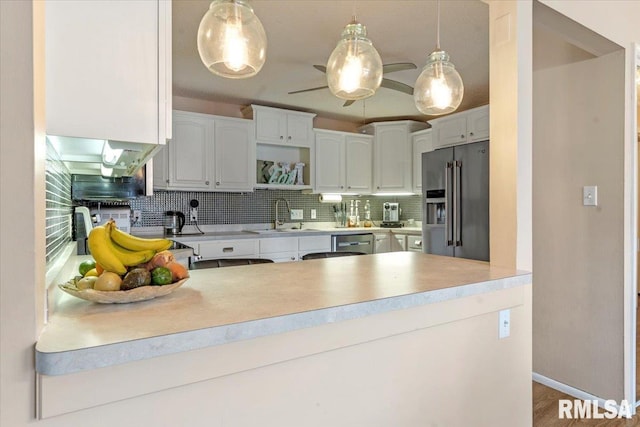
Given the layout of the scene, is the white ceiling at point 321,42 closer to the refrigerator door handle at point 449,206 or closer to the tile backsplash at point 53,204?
the refrigerator door handle at point 449,206

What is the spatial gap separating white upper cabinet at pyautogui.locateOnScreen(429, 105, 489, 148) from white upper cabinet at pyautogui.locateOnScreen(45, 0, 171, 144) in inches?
131

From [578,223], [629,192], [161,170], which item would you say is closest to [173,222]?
[161,170]

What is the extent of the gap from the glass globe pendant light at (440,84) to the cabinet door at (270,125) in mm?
2862

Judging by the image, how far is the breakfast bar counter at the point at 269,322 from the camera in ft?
2.36

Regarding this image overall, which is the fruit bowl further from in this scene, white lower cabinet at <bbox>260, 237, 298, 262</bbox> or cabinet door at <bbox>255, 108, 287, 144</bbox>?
cabinet door at <bbox>255, 108, 287, 144</bbox>

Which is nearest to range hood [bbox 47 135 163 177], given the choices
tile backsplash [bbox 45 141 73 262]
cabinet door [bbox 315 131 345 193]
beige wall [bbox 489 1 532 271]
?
tile backsplash [bbox 45 141 73 262]

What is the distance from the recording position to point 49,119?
0.94 m

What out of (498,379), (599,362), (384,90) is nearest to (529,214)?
(498,379)

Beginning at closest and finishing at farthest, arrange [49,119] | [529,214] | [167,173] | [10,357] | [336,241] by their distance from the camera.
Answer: [10,357]
[49,119]
[529,214]
[167,173]
[336,241]

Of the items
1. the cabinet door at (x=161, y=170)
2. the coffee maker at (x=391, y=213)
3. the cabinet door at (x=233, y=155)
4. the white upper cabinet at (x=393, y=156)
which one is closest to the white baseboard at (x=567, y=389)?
the white upper cabinet at (x=393, y=156)

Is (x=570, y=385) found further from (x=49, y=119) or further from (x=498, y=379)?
(x=49, y=119)

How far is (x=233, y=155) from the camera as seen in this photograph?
4.09 m

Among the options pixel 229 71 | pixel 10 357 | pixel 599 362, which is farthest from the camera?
pixel 599 362

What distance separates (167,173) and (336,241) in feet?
6.39
